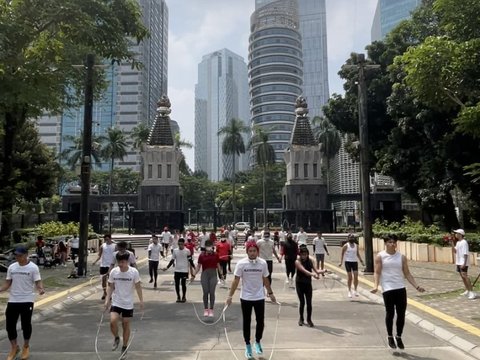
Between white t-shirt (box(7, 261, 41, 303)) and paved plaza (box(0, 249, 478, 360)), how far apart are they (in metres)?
0.93

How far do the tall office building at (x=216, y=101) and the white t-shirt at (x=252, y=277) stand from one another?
534ft

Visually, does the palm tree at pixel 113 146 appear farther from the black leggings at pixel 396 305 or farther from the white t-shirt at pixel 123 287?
the black leggings at pixel 396 305

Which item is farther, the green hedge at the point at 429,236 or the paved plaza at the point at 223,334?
the green hedge at the point at 429,236

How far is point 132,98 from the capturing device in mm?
135250

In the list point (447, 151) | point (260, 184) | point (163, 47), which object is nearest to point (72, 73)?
point (447, 151)

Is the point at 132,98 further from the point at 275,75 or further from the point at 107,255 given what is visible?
the point at 107,255

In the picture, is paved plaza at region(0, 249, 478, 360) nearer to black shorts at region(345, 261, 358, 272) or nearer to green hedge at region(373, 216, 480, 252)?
black shorts at region(345, 261, 358, 272)

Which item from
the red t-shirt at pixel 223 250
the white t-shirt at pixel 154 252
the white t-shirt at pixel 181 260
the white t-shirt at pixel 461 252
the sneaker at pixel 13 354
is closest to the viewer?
the sneaker at pixel 13 354

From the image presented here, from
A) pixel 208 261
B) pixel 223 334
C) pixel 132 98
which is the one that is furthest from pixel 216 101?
pixel 223 334

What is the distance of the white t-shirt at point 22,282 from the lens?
745cm

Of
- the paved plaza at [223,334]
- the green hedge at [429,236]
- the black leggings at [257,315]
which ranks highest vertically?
the green hedge at [429,236]

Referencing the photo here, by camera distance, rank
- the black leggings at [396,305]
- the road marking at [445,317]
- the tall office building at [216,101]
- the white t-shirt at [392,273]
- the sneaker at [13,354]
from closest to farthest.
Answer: the sneaker at [13,354]
the black leggings at [396,305]
the white t-shirt at [392,273]
the road marking at [445,317]
the tall office building at [216,101]

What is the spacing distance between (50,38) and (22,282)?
34.3 feet

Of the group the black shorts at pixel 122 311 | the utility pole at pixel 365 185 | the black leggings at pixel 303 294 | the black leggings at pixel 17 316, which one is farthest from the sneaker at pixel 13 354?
the utility pole at pixel 365 185
